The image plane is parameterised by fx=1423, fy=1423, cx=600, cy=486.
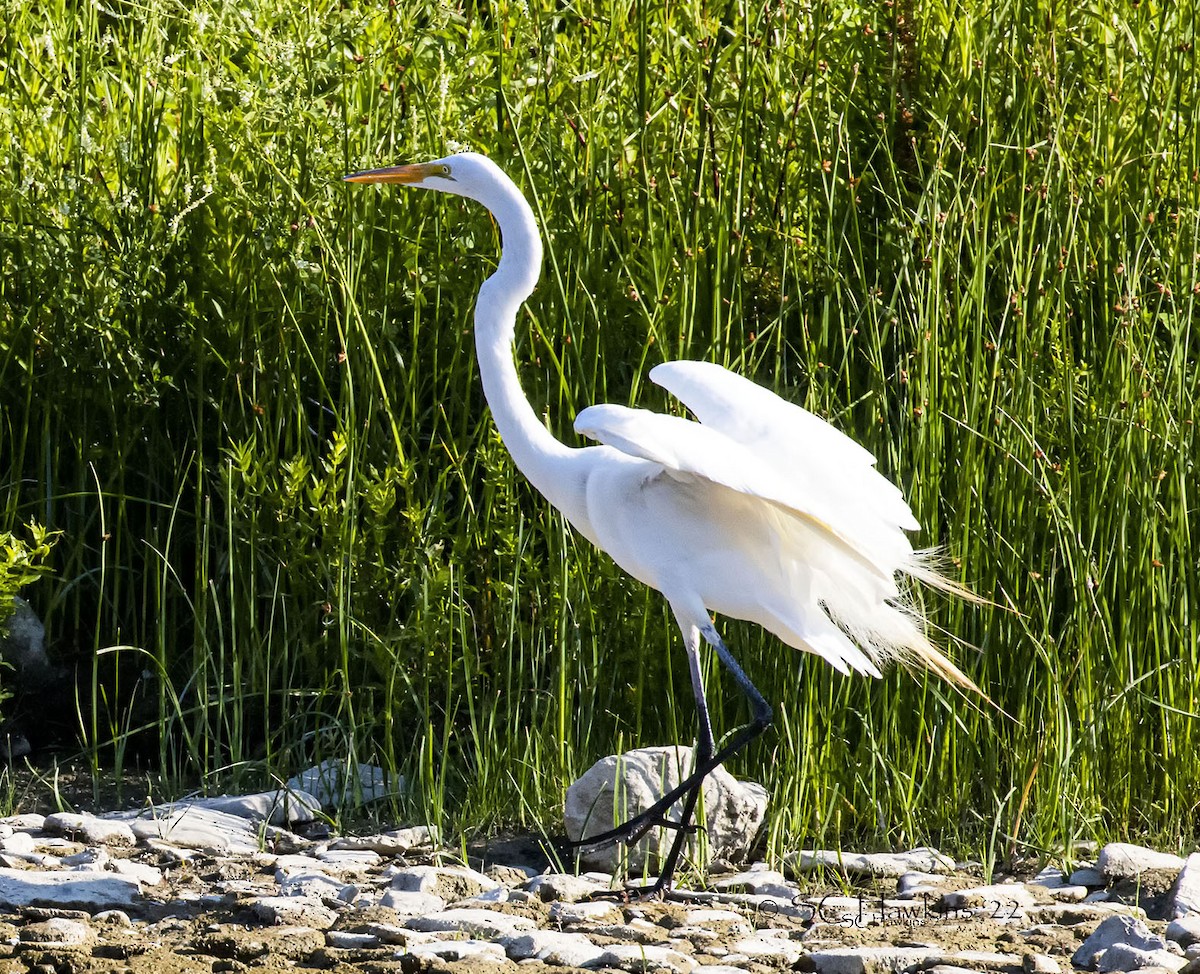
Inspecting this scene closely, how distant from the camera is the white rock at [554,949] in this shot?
2.15 m

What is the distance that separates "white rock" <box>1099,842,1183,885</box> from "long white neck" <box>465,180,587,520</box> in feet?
3.95

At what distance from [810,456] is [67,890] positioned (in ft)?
4.83

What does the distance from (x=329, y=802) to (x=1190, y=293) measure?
226cm

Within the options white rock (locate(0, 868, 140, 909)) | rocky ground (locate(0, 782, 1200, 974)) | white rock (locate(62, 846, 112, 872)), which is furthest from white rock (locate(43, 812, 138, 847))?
white rock (locate(0, 868, 140, 909))

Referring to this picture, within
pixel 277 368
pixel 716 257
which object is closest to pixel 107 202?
pixel 277 368

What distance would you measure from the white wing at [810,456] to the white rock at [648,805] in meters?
0.66

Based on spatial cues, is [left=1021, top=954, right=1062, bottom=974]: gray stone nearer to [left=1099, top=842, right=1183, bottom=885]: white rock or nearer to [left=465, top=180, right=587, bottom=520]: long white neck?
[left=1099, top=842, right=1183, bottom=885]: white rock

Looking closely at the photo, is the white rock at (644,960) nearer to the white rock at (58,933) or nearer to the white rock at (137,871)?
the white rock at (58,933)

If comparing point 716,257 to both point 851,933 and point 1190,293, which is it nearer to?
point 1190,293

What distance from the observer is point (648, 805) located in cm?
297

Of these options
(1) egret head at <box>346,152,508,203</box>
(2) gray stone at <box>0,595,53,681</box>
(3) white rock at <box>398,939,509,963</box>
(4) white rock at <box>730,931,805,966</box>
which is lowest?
(4) white rock at <box>730,931,805,966</box>

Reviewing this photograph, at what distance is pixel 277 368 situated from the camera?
360cm

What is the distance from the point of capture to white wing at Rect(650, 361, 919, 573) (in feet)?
8.20

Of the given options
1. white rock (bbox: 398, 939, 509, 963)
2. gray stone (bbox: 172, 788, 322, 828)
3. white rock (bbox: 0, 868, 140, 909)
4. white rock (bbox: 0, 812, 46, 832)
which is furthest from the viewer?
gray stone (bbox: 172, 788, 322, 828)
